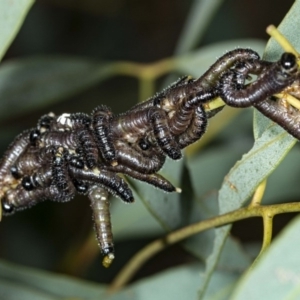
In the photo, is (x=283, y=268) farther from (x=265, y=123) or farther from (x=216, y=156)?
(x=216, y=156)

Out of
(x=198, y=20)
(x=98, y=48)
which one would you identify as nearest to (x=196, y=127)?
(x=198, y=20)

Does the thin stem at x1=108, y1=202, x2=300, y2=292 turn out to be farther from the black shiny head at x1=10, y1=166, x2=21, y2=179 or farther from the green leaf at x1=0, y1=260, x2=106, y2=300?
the black shiny head at x1=10, y1=166, x2=21, y2=179

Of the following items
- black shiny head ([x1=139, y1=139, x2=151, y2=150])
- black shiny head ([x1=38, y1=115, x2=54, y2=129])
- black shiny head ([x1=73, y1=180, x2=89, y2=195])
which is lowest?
black shiny head ([x1=73, y1=180, x2=89, y2=195])

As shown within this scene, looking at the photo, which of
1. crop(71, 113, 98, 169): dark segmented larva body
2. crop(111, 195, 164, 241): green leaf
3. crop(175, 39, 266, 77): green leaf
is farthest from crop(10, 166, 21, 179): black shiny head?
crop(175, 39, 266, 77): green leaf

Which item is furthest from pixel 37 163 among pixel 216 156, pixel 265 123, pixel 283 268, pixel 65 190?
pixel 216 156

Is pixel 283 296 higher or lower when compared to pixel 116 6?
lower

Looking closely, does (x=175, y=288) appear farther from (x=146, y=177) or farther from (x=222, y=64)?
(x=222, y=64)
